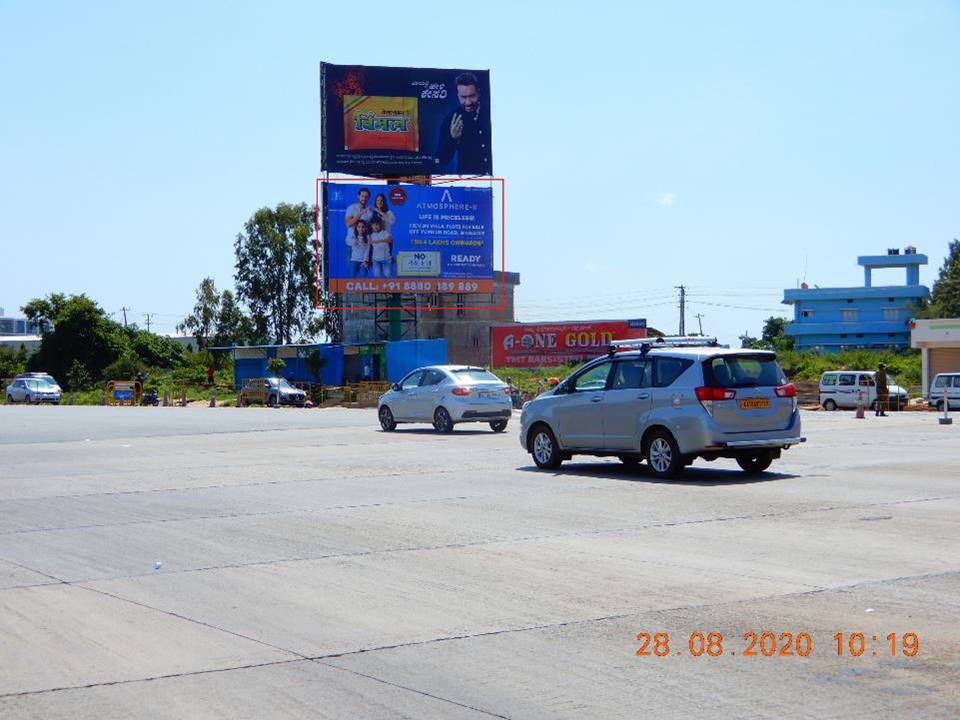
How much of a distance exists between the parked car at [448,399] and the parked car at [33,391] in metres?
45.1

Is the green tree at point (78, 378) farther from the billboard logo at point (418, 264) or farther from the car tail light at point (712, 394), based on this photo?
the car tail light at point (712, 394)

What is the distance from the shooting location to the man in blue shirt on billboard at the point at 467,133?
61.7 metres

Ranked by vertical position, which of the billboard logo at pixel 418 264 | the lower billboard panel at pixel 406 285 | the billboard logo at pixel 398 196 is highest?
the billboard logo at pixel 398 196

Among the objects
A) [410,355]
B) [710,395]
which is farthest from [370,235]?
[710,395]

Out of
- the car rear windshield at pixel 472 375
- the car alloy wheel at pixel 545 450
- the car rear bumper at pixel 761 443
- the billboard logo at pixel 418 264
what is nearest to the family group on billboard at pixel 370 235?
the billboard logo at pixel 418 264

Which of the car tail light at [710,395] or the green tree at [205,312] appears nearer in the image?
the car tail light at [710,395]

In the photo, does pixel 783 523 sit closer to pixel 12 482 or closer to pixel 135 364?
pixel 12 482

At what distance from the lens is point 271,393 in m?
57.1

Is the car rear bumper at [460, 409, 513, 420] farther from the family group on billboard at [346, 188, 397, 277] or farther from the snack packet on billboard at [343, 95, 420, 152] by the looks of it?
the snack packet on billboard at [343, 95, 420, 152]

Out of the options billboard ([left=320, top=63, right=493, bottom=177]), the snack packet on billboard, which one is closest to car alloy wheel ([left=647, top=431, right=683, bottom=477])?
billboard ([left=320, top=63, right=493, bottom=177])

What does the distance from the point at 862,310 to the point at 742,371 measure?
352 feet

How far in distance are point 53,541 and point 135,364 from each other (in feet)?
246

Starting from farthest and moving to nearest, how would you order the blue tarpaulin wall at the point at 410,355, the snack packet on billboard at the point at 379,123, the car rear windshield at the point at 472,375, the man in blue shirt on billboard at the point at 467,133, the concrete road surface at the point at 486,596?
1. the man in blue shirt on billboard at the point at 467,133
2. the snack packet on billboard at the point at 379,123
3. the blue tarpaulin wall at the point at 410,355
4. the car rear windshield at the point at 472,375
5. the concrete road surface at the point at 486,596

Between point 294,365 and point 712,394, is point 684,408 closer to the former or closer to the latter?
point 712,394
